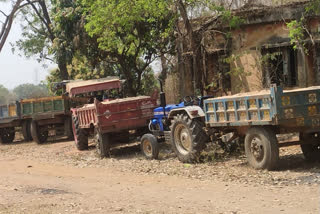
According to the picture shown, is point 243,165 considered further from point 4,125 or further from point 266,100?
point 4,125

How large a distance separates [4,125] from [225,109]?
1453 centimetres

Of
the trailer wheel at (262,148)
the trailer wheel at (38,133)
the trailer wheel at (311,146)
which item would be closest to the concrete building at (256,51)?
the trailer wheel at (38,133)

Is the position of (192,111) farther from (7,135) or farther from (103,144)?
(7,135)

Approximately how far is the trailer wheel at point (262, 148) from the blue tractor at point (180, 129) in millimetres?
1510

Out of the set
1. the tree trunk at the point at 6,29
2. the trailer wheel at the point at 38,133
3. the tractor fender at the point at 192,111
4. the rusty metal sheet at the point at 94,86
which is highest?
the tree trunk at the point at 6,29

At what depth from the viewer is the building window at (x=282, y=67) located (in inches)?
736

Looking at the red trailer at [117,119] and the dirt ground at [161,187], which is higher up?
the red trailer at [117,119]

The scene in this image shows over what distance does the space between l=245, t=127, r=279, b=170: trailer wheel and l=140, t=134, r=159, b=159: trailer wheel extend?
317 cm

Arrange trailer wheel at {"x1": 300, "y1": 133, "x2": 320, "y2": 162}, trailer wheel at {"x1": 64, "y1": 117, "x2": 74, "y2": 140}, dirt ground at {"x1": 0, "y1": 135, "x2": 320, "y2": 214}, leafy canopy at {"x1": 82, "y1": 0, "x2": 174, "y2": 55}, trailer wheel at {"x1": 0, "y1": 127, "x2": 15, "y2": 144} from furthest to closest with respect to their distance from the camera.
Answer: trailer wheel at {"x1": 0, "y1": 127, "x2": 15, "y2": 144}
trailer wheel at {"x1": 64, "y1": 117, "x2": 74, "y2": 140}
leafy canopy at {"x1": 82, "y1": 0, "x2": 174, "y2": 55}
trailer wheel at {"x1": 300, "y1": 133, "x2": 320, "y2": 162}
dirt ground at {"x1": 0, "y1": 135, "x2": 320, "y2": 214}

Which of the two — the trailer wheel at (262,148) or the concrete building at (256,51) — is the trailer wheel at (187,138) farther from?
the concrete building at (256,51)

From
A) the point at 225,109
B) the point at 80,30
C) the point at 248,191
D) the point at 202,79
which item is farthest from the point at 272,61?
the point at 248,191

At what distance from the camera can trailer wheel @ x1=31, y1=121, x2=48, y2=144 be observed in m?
20.3

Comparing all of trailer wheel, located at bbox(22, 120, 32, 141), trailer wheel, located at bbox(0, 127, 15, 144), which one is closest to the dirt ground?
trailer wheel, located at bbox(22, 120, 32, 141)

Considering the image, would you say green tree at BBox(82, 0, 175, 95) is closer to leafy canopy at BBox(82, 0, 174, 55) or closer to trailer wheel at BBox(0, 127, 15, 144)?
leafy canopy at BBox(82, 0, 174, 55)
